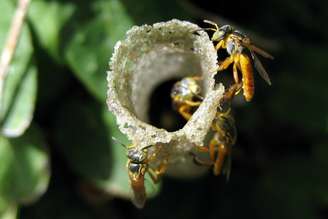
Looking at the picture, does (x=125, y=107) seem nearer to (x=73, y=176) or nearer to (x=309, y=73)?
(x=73, y=176)

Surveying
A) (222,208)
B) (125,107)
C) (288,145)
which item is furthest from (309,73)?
(125,107)

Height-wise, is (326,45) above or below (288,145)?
above

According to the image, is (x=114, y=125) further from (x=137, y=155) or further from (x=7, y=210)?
(x=137, y=155)

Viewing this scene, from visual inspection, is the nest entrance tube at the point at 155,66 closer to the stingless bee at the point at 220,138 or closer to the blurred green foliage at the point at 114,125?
the stingless bee at the point at 220,138

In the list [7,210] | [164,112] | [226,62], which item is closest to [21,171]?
[7,210]

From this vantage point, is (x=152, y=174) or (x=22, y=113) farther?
(x=22, y=113)

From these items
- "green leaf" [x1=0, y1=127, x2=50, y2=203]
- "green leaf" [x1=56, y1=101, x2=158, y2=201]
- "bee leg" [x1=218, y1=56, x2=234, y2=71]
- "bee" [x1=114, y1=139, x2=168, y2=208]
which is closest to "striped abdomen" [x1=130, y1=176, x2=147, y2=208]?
"bee" [x1=114, y1=139, x2=168, y2=208]
